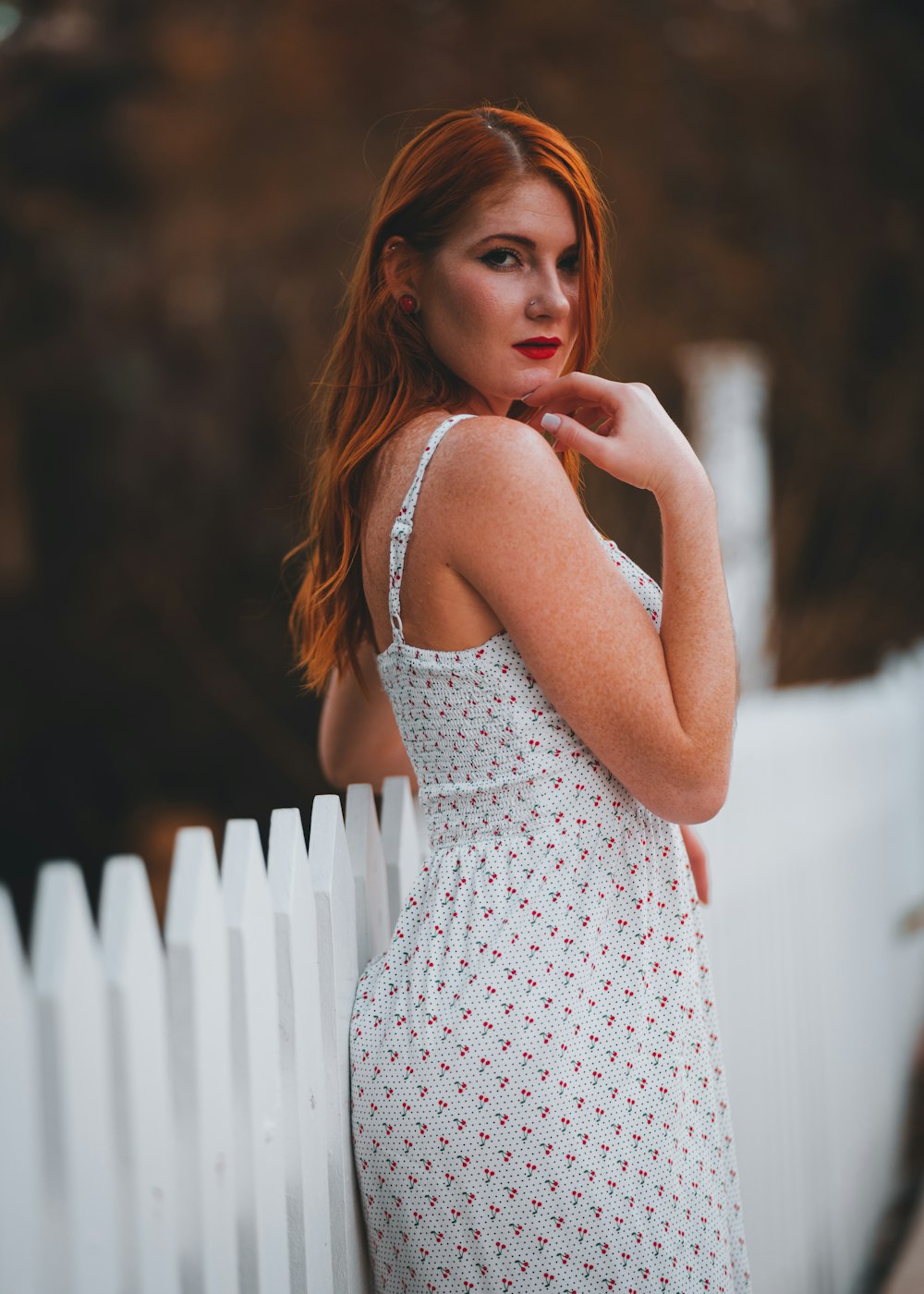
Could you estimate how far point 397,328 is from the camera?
5.20ft

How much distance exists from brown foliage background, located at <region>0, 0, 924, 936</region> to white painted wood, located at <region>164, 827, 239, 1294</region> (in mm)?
4224

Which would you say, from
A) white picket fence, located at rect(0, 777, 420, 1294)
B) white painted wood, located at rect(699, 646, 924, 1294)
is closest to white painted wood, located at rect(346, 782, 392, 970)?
white picket fence, located at rect(0, 777, 420, 1294)

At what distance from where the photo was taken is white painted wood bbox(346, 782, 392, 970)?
1549 millimetres

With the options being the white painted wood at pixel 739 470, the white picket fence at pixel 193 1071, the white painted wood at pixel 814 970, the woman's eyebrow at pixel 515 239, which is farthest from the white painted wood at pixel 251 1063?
the white painted wood at pixel 739 470

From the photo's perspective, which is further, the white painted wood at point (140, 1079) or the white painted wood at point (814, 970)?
the white painted wood at point (814, 970)

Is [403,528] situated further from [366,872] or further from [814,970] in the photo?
[814,970]

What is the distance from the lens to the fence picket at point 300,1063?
4.33 feet

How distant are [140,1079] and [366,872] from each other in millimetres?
504

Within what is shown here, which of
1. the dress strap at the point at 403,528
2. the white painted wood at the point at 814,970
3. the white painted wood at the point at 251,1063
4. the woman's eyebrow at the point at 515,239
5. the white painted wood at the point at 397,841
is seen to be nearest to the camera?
the white painted wood at the point at 251,1063

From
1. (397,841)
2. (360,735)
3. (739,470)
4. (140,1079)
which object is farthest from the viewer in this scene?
(739,470)

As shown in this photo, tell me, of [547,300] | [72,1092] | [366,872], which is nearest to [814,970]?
[366,872]

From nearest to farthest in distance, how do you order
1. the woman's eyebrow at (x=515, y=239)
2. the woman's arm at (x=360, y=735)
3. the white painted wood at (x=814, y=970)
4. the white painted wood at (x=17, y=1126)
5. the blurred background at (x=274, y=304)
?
the white painted wood at (x=17, y=1126) → the woman's eyebrow at (x=515, y=239) → the woman's arm at (x=360, y=735) → the white painted wood at (x=814, y=970) → the blurred background at (x=274, y=304)

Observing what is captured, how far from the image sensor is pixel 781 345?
6625 mm

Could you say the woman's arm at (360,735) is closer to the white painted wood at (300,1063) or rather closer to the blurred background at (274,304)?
the white painted wood at (300,1063)
